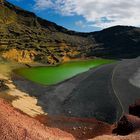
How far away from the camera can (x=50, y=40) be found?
144 metres

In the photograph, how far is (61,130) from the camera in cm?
3819

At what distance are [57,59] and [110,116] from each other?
80252 mm

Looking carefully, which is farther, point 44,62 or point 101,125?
point 44,62

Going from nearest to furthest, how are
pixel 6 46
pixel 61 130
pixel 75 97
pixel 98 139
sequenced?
pixel 98 139 < pixel 61 130 < pixel 75 97 < pixel 6 46

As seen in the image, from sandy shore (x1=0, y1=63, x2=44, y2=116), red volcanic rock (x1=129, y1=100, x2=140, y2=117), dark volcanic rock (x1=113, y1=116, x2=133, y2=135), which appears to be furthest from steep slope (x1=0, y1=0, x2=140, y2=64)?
dark volcanic rock (x1=113, y1=116, x2=133, y2=135)

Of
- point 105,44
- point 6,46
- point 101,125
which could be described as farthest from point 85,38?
point 101,125

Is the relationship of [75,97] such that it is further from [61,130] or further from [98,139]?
[98,139]

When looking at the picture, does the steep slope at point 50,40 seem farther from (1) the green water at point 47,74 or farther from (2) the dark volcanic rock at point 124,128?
(2) the dark volcanic rock at point 124,128

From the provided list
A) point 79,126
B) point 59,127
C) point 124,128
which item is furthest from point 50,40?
point 124,128

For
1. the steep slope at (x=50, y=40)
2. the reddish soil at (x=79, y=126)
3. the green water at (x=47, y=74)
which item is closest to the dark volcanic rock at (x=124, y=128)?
the reddish soil at (x=79, y=126)

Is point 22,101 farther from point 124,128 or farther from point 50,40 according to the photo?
point 50,40

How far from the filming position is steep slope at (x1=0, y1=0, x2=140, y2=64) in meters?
118

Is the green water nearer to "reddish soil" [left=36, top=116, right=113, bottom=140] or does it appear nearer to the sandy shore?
the sandy shore

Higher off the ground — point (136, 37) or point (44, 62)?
point (136, 37)
